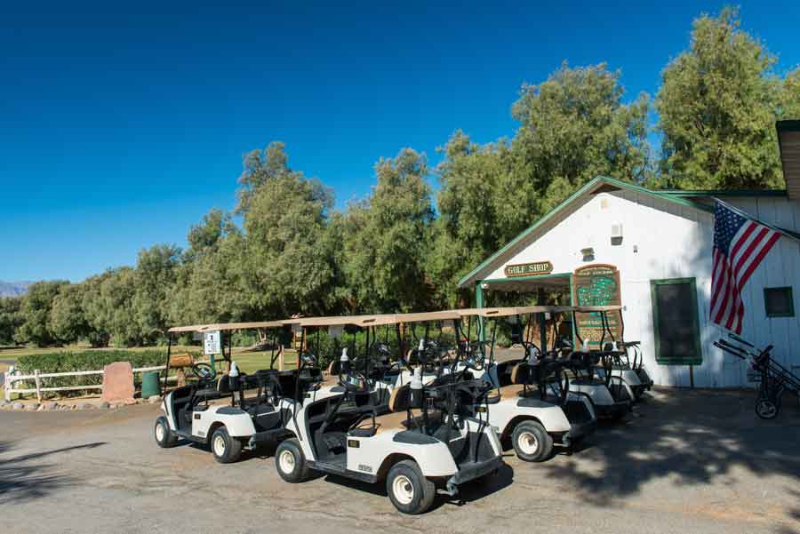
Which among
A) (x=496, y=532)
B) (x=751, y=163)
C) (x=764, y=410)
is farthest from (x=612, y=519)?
(x=751, y=163)

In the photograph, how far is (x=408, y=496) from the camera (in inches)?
218

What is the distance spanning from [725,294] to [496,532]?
692 centimetres

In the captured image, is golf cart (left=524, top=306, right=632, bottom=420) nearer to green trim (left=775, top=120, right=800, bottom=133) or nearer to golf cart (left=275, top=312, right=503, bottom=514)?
golf cart (left=275, top=312, right=503, bottom=514)

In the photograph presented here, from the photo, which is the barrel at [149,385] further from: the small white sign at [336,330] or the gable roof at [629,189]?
the small white sign at [336,330]

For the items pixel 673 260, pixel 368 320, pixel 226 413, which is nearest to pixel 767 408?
pixel 673 260

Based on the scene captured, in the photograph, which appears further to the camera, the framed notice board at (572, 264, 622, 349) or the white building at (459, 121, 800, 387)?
the framed notice board at (572, 264, 622, 349)

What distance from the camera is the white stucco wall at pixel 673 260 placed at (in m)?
12.0

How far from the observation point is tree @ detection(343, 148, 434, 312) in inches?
1118

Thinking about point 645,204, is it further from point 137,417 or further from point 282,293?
point 282,293

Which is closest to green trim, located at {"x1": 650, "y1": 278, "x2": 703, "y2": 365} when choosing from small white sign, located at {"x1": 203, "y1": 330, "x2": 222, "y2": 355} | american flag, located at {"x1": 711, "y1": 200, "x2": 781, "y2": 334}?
american flag, located at {"x1": 711, "y1": 200, "x2": 781, "y2": 334}

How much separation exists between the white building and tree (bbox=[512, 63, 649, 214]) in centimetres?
1120

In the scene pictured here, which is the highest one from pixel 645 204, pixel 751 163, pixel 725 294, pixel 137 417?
pixel 751 163

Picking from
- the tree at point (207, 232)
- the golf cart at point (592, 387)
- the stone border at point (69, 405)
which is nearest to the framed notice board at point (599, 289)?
the golf cart at point (592, 387)

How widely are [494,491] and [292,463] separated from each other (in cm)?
240
